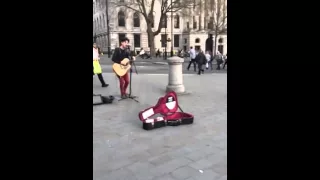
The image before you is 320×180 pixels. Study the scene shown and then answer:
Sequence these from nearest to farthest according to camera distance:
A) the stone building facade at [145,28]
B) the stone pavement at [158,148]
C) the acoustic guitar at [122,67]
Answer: the stone pavement at [158,148]
the acoustic guitar at [122,67]
the stone building facade at [145,28]

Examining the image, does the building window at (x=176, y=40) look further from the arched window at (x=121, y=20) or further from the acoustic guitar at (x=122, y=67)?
the acoustic guitar at (x=122, y=67)

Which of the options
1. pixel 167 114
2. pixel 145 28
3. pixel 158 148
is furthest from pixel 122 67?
pixel 145 28

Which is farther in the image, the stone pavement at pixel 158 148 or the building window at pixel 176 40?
the building window at pixel 176 40

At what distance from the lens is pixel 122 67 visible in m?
7.92

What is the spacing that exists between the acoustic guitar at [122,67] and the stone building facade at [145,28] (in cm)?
4160

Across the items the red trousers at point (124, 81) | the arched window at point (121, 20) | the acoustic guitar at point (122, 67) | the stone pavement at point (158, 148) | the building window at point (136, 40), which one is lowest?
the stone pavement at point (158, 148)

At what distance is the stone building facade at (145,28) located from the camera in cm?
5259

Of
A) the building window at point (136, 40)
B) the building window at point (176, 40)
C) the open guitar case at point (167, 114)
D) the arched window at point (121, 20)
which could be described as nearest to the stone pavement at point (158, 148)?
the open guitar case at point (167, 114)

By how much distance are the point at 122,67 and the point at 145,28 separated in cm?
4879
